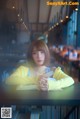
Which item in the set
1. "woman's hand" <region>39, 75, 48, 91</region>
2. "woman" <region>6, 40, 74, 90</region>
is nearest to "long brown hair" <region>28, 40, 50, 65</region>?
"woman" <region>6, 40, 74, 90</region>

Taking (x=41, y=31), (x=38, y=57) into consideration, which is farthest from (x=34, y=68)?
(x=41, y=31)

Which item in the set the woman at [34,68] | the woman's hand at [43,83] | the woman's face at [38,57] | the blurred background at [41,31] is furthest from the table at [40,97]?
the blurred background at [41,31]

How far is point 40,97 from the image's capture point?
1.15 m

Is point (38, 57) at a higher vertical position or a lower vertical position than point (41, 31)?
lower

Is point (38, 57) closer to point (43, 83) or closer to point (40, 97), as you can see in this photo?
point (43, 83)

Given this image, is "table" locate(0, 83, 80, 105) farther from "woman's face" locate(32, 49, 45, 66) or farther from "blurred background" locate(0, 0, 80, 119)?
"blurred background" locate(0, 0, 80, 119)

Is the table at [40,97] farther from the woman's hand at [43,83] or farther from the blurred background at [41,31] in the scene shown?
the blurred background at [41,31]

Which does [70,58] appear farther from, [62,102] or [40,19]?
[62,102]

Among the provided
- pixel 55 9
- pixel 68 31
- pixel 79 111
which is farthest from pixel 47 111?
pixel 55 9

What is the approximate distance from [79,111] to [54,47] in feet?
2.04

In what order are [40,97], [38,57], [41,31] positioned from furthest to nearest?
[41,31]
[38,57]
[40,97]

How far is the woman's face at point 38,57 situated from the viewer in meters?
1.71

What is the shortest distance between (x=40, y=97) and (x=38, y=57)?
61cm

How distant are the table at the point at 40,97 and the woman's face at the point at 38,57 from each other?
0.47 meters
